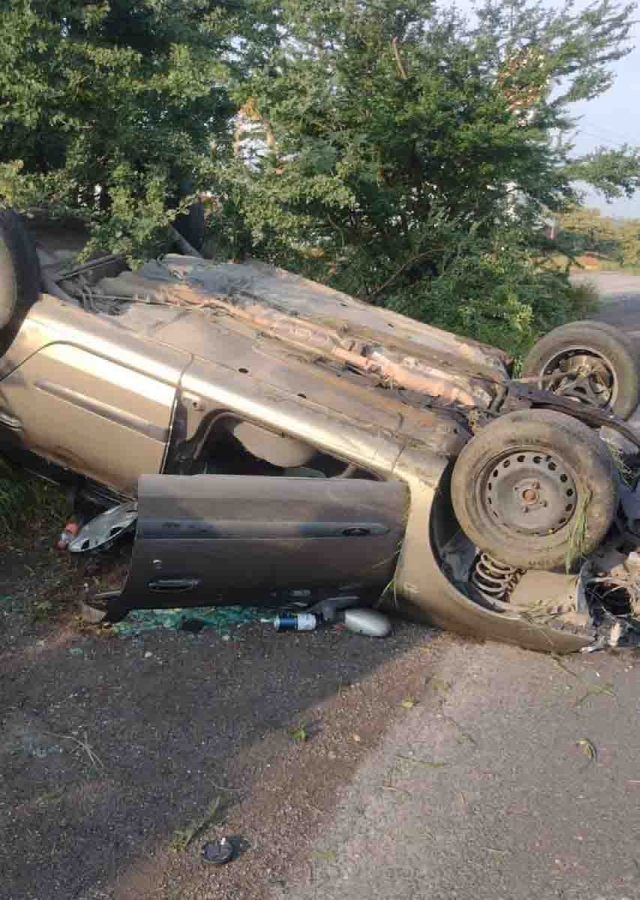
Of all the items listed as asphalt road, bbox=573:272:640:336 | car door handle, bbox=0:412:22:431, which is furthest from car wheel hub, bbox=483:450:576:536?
asphalt road, bbox=573:272:640:336

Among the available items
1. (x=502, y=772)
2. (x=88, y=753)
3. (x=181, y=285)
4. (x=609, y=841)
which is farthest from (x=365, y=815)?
(x=181, y=285)

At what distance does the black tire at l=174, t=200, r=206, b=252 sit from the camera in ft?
20.6

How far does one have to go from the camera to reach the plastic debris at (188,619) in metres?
3.70

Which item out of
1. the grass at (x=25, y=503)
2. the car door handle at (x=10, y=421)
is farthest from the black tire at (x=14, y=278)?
the grass at (x=25, y=503)

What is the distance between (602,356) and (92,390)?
3279mm

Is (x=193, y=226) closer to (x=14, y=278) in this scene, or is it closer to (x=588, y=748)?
(x=14, y=278)

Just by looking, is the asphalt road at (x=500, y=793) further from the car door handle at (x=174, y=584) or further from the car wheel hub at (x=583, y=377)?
the car wheel hub at (x=583, y=377)

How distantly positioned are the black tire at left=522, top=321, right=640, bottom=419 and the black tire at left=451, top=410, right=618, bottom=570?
155cm

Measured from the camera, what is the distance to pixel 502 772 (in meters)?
2.92

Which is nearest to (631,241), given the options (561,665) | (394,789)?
(561,665)

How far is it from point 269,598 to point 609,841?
167 cm

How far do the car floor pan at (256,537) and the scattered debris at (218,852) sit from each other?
1.12m

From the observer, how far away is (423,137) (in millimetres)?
9398

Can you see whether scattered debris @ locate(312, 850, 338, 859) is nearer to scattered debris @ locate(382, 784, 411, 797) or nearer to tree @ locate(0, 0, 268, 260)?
scattered debris @ locate(382, 784, 411, 797)
